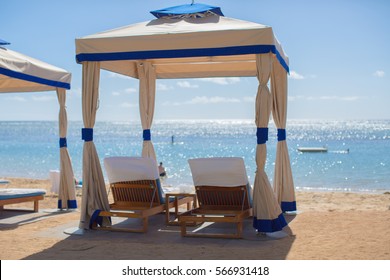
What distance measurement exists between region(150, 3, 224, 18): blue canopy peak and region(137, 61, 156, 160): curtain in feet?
4.89

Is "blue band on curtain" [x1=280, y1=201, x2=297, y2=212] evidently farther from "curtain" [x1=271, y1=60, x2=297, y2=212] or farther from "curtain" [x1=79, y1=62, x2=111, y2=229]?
"curtain" [x1=79, y1=62, x2=111, y2=229]

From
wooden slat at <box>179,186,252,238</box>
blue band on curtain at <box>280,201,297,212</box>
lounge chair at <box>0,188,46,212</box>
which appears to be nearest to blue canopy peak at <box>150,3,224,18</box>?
wooden slat at <box>179,186,252,238</box>

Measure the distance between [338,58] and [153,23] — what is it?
42.9 m

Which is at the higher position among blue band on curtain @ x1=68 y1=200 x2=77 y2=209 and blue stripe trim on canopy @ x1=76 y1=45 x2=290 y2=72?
blue stripe trim on canopy @ x1=76 y1=45 x2=290 y2=72

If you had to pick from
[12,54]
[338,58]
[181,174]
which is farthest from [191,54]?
[338,58]

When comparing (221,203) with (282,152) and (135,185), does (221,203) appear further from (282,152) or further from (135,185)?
(282,152)

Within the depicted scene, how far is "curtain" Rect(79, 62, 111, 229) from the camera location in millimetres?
6723

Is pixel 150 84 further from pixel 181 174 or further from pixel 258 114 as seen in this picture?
pixel 181 174

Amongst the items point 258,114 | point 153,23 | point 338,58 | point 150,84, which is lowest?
point 258,114

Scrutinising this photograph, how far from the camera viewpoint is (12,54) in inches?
316

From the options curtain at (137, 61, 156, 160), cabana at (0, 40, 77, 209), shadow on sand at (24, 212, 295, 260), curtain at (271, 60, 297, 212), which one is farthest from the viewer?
curtain at (137, 61, 156, 160)

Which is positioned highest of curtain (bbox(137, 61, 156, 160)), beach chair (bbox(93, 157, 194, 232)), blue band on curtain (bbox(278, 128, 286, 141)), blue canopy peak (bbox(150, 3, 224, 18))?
blue canopy peak (bbox(150, 3, 224, 18))

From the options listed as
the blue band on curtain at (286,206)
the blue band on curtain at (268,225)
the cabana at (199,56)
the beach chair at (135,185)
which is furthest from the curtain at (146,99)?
the blue band on curtain at (268,225)

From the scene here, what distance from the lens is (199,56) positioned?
20.8ft
